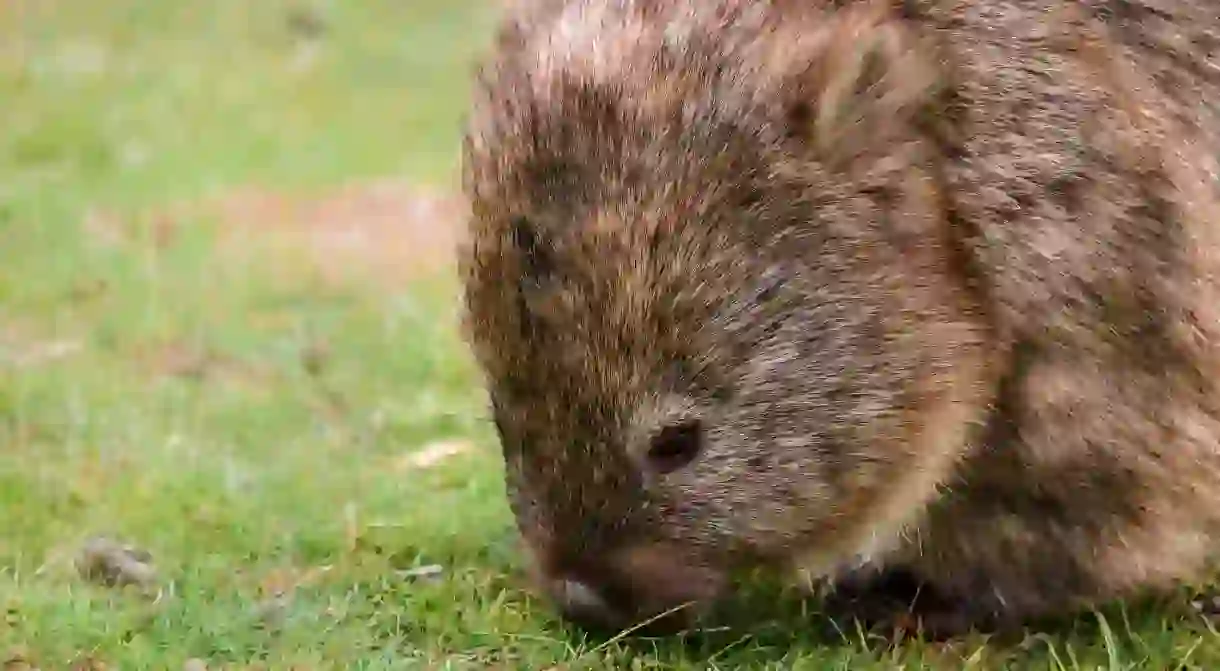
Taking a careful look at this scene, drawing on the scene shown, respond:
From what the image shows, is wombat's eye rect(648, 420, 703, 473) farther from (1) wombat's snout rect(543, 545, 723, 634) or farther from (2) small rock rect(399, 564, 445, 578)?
(2) small rock rect(399, 564, 445, 578)

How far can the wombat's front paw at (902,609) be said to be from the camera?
3.05 meters

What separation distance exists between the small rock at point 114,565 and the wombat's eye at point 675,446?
107cm

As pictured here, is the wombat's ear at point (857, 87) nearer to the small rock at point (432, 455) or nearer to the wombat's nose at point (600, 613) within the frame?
the wombat's nose at point (600, 613)

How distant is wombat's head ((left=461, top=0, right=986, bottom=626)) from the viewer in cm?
264

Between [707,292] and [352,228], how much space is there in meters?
4.94

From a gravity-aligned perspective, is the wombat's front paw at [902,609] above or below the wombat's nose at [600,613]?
below

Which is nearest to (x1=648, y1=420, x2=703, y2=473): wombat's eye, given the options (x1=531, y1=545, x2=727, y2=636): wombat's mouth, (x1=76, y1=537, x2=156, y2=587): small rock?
(x1=531, y1=545, x2=727, y2=636): wombat's mouth

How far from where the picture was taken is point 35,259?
233 inches

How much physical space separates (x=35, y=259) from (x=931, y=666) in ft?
13.5

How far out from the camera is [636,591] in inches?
108

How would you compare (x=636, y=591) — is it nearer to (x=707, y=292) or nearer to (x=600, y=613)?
(x=600, y=613)

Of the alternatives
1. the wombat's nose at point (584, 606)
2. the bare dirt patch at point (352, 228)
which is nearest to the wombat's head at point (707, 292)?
the wombat's nose at point (584, 606)

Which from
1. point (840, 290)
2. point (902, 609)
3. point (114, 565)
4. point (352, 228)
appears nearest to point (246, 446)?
point (114, 565)

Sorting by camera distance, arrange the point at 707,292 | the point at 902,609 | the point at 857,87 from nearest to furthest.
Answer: the point at 707,292 < the point at 857,87 < the point at 902,609
